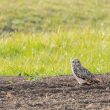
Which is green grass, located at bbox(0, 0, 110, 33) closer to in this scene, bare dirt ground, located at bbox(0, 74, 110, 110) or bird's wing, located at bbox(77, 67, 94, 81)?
bare dirt ground, located at bbox(0, 74, 110, 110)

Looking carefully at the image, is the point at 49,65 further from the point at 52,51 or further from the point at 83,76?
the point at 83,76

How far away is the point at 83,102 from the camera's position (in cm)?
665

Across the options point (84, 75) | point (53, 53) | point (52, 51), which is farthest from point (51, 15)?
point (84, 75)

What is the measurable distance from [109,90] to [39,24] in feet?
47.0

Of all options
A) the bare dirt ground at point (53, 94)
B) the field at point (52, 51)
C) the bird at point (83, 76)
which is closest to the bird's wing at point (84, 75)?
the bird at point (83, 76)

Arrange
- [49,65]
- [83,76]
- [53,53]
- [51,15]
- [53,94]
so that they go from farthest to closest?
[51,15] < [53,53] < [49,65] < [83,76] < [53,94]

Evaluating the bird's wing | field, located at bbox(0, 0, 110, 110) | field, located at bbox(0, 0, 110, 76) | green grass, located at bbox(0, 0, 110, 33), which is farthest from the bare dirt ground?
green grass, located at bbox(0, 0, 110, 33)

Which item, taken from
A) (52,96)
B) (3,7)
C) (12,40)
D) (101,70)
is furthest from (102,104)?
(3,7)

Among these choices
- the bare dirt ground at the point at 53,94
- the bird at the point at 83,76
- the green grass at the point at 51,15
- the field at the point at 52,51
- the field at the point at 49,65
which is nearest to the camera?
the bare dirt ground at the point at 53,94

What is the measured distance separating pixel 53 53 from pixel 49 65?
116 cm

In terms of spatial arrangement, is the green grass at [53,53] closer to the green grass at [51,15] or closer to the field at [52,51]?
the field at [52,51]

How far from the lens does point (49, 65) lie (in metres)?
10.3

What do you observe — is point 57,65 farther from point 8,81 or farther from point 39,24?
point 39,24

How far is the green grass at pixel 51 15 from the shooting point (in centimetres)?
2086
